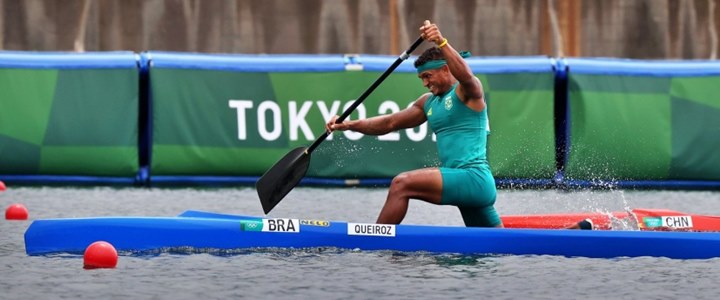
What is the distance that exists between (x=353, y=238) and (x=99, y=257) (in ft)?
5.55

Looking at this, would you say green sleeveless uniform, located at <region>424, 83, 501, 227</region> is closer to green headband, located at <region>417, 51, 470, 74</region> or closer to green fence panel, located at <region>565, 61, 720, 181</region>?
green headband, located at <region>417, 51, 470, 74</region>

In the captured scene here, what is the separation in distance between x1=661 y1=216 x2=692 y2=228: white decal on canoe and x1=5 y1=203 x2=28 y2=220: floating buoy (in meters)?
5.08

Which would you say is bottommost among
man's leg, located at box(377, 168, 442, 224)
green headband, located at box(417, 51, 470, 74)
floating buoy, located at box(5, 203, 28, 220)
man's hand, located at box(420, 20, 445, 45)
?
floating buoy, located at box(5, 203, 28, 220)

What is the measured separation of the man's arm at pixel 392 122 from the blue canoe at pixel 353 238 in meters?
1.17

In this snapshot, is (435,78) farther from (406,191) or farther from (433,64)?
(406,191)

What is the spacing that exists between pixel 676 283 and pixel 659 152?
8.04 m

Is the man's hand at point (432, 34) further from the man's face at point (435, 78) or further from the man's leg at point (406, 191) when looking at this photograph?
the man's leg at point (406, 191)

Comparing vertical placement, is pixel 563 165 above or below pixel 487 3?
below

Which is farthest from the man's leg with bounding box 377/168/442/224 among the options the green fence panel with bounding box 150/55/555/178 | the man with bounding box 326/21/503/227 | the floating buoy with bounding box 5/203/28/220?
the green fence panel with bounding box 150/55/555/178

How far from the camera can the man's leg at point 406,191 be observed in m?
11.5

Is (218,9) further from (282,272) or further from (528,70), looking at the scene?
(282,272)

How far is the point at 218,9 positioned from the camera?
66.7ft

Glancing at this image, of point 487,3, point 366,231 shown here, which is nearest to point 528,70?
point 487,3

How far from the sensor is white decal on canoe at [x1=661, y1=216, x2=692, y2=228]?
42.0ft
